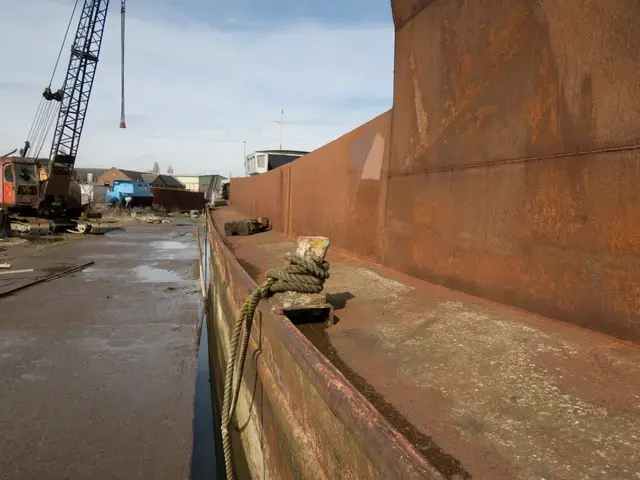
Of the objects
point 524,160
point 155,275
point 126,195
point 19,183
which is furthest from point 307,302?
point 126,195

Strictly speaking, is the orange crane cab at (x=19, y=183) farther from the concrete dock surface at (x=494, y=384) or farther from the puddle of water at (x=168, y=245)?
the concrete dock surface at (x=494, y=384)

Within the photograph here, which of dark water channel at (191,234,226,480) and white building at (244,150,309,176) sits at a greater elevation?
white building at (244,150,309,176)

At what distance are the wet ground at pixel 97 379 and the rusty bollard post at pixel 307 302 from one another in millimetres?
1921

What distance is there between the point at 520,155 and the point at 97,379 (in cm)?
481

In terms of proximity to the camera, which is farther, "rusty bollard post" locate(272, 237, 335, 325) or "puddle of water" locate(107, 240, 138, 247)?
"puddle of water" locate(107, 240, 138, 247)

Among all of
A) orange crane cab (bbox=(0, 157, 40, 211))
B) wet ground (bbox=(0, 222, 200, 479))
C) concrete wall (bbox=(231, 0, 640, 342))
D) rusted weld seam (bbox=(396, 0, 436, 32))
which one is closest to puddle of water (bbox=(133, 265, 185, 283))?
wet ground (bbox=(0, 222, 200, 479))

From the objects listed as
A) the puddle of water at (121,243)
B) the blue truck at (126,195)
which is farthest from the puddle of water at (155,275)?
the blue truck at (126,195)

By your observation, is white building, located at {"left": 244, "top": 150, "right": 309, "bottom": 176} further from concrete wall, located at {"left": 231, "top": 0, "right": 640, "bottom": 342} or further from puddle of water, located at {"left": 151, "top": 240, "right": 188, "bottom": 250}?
concrete wall, located at {"left": 231, "top": 0, "right": 640, "bottom": 342}

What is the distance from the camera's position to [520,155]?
8.51 feet

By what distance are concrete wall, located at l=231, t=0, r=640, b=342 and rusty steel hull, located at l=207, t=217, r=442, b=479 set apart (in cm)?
143

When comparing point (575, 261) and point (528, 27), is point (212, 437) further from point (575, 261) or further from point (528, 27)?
point (528, 27)

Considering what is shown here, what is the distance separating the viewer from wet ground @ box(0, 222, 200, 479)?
3455 millimetres

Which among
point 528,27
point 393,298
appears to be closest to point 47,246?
point 393,298

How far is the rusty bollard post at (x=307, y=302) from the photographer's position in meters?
2.56
